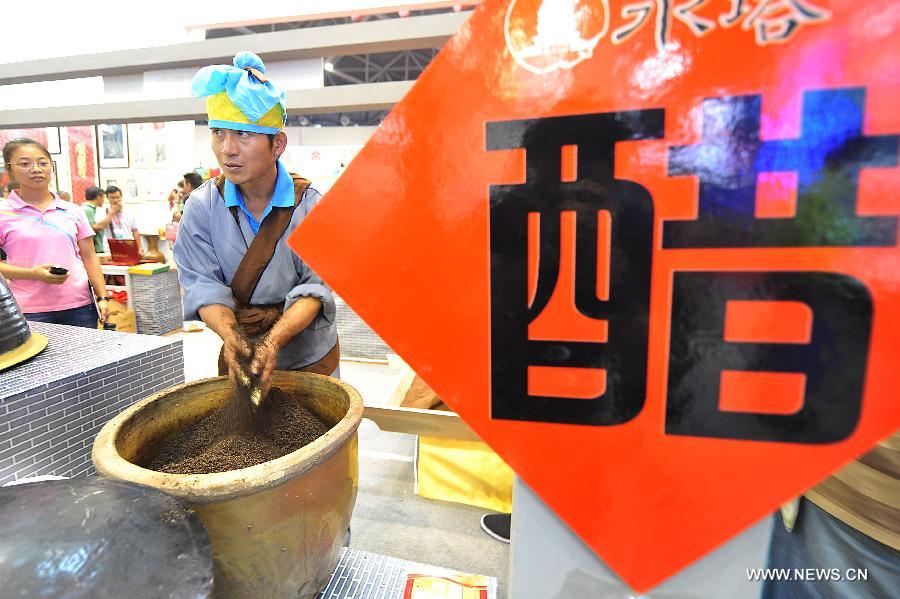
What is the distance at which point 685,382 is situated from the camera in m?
0.48

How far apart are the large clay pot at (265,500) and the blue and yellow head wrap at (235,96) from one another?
26.7 inches

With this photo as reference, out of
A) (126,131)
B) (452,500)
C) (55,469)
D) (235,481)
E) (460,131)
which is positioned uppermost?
(126,131)

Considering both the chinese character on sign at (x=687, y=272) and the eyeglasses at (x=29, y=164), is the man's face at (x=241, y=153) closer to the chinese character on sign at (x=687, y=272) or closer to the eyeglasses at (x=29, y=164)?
the chinese character on sign at (x=687, y=272)

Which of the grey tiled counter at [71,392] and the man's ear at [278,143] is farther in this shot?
the man's ear at [278,143]

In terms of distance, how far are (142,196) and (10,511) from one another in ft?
21.6

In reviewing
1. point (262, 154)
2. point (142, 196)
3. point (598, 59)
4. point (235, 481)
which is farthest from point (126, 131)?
point (598, 59)

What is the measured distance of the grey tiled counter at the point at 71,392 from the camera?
1.07 m

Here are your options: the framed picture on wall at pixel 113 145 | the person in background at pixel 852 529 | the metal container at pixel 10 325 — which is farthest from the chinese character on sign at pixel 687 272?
the framed picture on wall at pixel 113 145

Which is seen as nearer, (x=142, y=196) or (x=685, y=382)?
(x=685, y=382)

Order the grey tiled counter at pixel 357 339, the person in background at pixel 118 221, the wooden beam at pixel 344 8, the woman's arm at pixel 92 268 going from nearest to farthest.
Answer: the woman's arm at pixel 92 268
the wooden beam at pixel 344 8
the grey tiled counter at pixel 357 339
the person in background at pixel 118 221

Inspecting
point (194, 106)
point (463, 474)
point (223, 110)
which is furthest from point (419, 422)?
point (194, 106)

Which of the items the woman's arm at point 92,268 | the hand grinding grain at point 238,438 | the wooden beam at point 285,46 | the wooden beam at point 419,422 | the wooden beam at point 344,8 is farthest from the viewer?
the wooden beam at point 285,46

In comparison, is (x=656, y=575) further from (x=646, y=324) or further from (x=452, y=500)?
(x=452, y=500)

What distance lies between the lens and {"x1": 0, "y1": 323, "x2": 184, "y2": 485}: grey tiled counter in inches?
42.1
